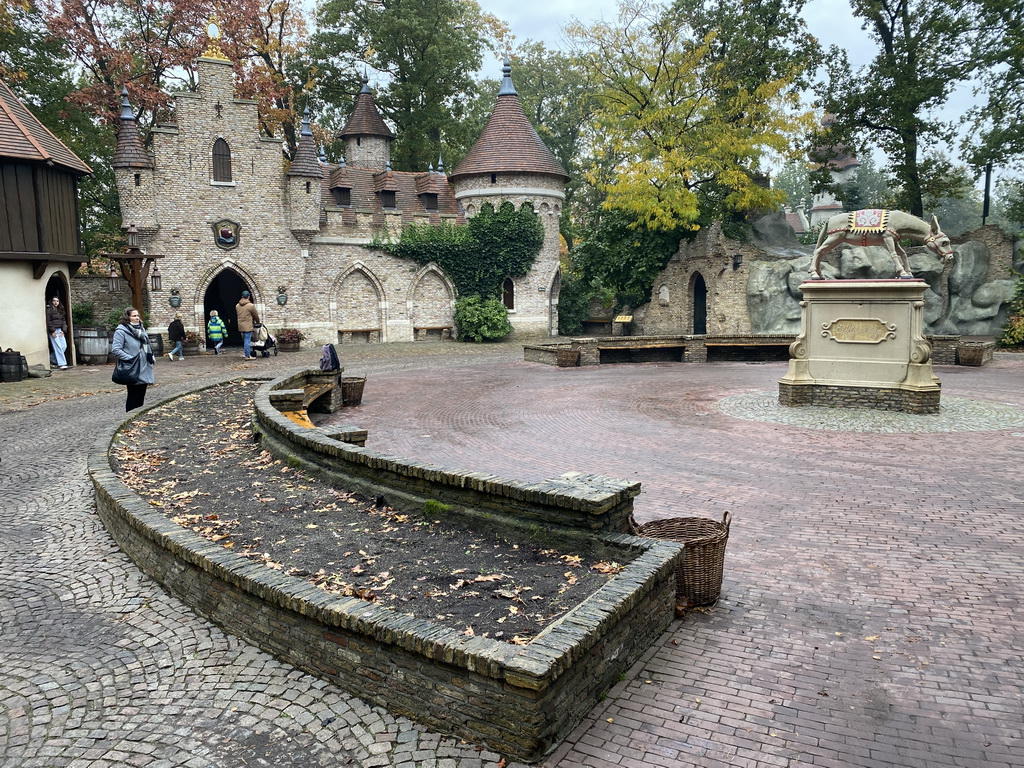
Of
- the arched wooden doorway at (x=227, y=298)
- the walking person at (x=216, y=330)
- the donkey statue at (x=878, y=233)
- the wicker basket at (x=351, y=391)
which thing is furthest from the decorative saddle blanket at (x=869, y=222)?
the arched wooden doorway at (x=227, y=298)

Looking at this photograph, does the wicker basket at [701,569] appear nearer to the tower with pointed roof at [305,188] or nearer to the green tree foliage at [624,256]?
the tower with pointed roof at [305,188]

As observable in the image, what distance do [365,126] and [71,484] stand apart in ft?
99.8

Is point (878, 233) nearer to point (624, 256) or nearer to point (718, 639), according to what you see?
point (718, 639)

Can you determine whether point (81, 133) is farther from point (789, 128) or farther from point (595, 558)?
point (595, 558)

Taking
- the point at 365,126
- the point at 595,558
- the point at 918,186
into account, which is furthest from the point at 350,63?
the point at 595,558

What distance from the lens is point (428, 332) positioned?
32312 millimetres

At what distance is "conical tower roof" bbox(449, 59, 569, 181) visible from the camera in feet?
103

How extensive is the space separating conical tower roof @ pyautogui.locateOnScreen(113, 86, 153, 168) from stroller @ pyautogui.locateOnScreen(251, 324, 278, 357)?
7213 millimetres

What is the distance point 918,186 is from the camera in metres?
27.9

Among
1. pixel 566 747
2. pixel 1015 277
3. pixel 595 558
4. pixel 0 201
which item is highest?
pixel 0 201

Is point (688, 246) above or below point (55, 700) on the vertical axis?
above

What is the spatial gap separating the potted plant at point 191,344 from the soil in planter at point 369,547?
18.3m

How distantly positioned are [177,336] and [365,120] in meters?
16.6

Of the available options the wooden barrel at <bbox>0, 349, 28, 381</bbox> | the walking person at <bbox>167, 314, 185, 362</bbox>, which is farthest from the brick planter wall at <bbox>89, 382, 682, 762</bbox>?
the walking person at <bbox>167, 314, 185, 362</bbox>
